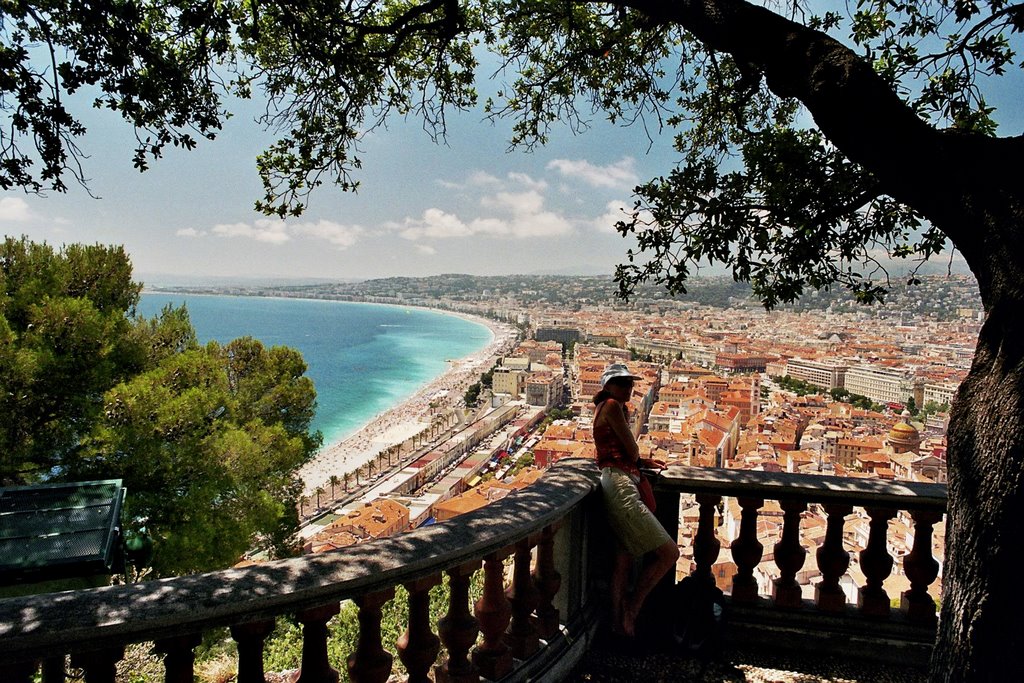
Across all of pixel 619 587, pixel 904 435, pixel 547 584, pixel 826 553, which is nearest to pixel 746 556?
pixel 826 553

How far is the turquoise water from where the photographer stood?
6169 centimetres

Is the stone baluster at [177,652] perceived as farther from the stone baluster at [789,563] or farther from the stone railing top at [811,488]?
the stone baluster at [789,563]

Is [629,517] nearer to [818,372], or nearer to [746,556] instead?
[746,556]

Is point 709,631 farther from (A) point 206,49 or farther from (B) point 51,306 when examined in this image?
(B) point 51,306

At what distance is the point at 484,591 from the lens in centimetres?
193

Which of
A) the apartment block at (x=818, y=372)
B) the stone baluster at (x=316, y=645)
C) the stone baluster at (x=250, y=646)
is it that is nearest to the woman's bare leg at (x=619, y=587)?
the stone baluster at (x=316, y=645)

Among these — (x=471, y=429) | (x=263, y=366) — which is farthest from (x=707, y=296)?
(x=263, y=366)

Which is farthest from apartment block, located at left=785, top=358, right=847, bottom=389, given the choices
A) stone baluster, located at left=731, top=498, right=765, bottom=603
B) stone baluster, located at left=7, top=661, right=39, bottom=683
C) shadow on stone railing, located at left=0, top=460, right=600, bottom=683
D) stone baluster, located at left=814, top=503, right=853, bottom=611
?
stone baluster, located at left=7, top=661, right=39, bottom=683

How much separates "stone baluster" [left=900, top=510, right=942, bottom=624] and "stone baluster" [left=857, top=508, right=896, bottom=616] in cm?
9

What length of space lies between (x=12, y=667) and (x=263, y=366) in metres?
14.7

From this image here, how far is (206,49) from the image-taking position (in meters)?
4.34

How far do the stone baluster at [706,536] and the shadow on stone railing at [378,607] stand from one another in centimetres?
57

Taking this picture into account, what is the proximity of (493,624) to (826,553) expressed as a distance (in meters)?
1.69

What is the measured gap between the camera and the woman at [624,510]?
2.42 m
